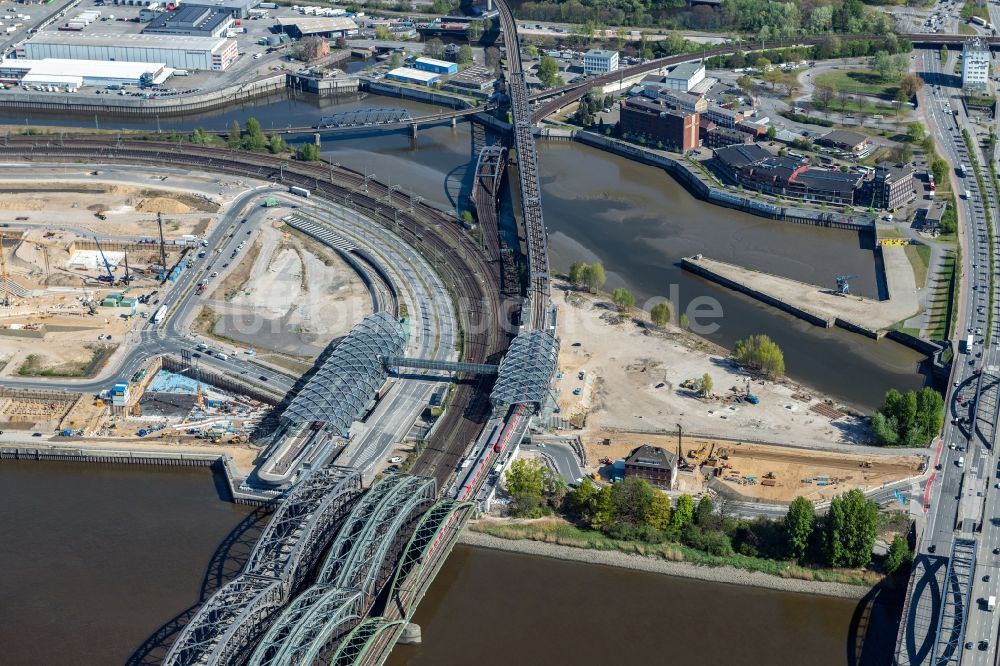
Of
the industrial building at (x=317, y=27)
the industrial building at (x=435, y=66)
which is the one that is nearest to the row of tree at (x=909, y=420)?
the industrial building at (x=435, y=66)

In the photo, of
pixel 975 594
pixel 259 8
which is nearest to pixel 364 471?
pixel 975 594

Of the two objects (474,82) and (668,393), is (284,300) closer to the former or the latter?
(668,393)

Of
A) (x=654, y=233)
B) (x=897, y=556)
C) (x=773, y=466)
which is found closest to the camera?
(x=897, y=556)

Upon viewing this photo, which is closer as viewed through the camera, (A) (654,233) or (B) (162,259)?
(B) (162,259)

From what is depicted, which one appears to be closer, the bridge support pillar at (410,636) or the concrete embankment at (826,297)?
the bridge support pillar at (410,636)

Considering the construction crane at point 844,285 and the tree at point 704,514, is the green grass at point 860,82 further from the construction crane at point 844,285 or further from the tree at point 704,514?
the tree at point 704,514

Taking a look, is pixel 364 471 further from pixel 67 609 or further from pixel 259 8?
pixel 259 8

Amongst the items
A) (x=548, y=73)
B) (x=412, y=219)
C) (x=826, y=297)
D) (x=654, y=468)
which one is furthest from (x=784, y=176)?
(x=654, y=468)
